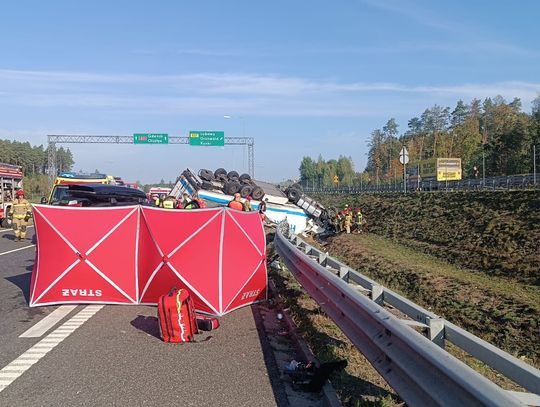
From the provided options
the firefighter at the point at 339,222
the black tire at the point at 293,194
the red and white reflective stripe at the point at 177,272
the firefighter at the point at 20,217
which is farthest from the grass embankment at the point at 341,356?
the firefighter at the point at 339,222

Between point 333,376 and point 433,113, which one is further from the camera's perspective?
point 433,113

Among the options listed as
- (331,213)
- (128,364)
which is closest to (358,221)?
(331,213)

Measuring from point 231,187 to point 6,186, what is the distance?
10.8m

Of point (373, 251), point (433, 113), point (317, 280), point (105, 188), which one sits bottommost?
point (373, 251)

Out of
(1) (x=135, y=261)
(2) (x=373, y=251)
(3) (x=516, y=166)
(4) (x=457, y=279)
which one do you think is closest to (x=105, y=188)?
(1) (x=135, y=261)

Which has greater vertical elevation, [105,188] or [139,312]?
[105,188]

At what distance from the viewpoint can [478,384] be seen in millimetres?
2602

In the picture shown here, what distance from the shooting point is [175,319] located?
6328 mm

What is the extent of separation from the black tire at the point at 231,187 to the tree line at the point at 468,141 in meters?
37.1

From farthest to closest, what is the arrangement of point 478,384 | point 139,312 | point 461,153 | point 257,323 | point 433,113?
point 433,113
point 461,153
point 139,312
point 257,323
point 478,384

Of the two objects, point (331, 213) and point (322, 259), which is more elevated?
point (322, 259)

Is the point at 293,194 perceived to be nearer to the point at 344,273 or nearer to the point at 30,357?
the point at 344,273

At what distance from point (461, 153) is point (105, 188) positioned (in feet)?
274

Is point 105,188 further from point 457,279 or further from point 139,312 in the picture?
point 457,279
